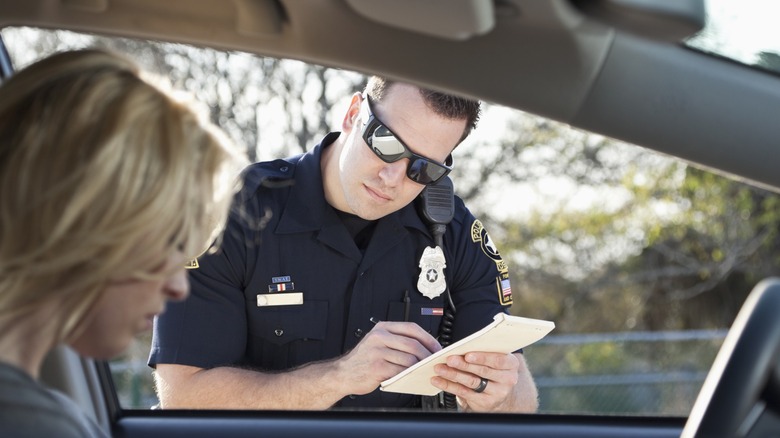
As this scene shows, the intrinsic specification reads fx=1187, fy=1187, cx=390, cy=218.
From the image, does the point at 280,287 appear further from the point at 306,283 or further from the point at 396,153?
the point at 396,153

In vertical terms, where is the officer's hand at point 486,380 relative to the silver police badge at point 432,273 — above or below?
below

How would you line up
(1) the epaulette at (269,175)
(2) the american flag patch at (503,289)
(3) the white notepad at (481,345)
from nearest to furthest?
1. (3) the white notepad at (481,345)
2. (1) the epaulette at (269,175)
3. (2) the american flag patch at (503,289)

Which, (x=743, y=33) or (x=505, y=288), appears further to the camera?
(x=505, y=288)

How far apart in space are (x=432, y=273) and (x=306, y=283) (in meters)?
Result: 0.34

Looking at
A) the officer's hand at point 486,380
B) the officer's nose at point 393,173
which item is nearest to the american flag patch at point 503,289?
the officer's hand at point 486,380

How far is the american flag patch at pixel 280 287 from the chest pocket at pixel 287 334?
5 centimetres

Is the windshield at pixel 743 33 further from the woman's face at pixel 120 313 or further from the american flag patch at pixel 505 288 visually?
the american flag patch at pixel 505 288

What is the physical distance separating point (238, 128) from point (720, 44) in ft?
27.7

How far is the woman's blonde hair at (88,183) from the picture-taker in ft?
4.46

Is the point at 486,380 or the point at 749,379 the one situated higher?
the point at 749,379

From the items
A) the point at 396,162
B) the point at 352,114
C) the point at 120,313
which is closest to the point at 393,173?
the point at 396,162

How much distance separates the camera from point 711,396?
1.46m

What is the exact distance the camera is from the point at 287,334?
2.98 meters

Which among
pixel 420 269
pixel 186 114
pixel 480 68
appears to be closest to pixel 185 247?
pixel 186 114
